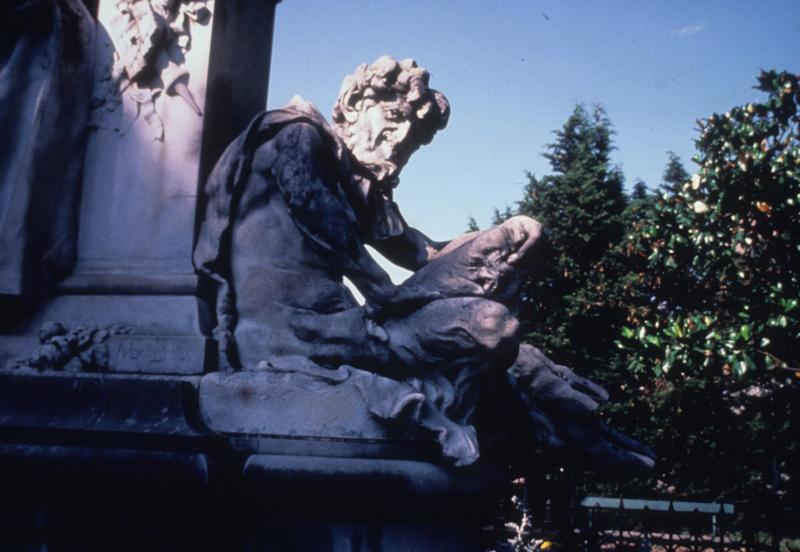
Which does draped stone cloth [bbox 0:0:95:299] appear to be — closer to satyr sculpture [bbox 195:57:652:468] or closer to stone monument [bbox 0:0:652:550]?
stone monument [bbox 0:0:652:550]

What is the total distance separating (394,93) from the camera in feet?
11.9

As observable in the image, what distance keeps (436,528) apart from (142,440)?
109cm

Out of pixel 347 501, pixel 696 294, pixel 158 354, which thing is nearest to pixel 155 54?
pixel 158 354

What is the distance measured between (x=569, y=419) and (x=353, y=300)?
116 cm

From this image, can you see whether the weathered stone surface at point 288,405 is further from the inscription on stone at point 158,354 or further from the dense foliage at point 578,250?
the dense foliage at point 578,250

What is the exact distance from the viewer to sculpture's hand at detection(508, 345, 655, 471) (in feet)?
11.1

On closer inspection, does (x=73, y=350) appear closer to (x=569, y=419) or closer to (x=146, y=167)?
(x=146, y=167)

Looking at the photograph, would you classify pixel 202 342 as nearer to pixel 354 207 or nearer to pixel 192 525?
pixel 192 525

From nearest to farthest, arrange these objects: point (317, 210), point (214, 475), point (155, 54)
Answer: point (214, 475) → point (317, 210) → point (155, 54)

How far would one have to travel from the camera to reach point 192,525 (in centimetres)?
255

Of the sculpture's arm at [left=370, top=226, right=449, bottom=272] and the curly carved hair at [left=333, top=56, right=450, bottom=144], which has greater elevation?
the curly carved hair at [left=333, top=56, right=450, bottom=144]

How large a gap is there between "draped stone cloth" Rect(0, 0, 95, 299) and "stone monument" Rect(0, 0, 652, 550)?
0.4 inches

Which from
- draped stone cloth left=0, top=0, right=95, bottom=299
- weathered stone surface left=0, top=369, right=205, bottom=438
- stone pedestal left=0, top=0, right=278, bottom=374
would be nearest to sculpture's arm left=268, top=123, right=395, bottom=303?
stone pedestal left=0, top=0, right=278, bottom=374

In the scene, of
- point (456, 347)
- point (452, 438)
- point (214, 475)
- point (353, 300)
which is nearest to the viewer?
point (214, 475)
